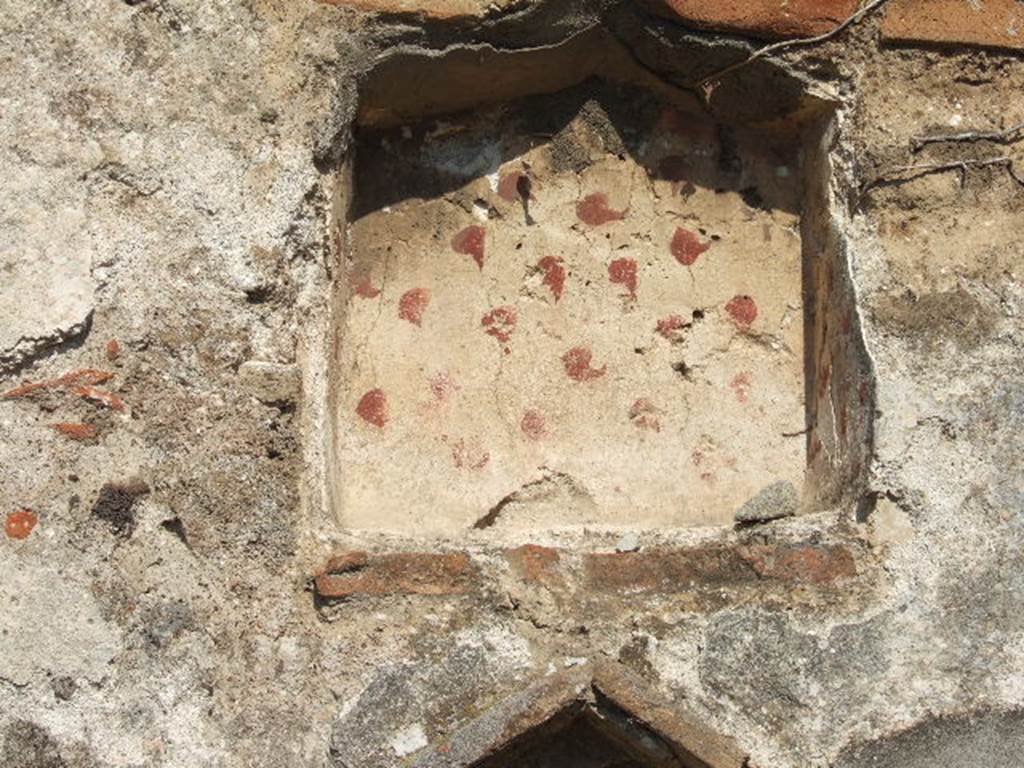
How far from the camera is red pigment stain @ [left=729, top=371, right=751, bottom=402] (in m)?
3.03

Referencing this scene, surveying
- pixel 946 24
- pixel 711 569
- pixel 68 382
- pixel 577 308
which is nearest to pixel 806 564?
pixel 711 569

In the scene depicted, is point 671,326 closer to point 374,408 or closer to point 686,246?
point 686,246

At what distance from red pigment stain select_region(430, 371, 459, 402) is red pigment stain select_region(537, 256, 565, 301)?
0.26 meters

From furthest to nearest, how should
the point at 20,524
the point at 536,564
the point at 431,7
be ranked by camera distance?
the point at 431,7 → the point at 536,564 → the point at 20,524

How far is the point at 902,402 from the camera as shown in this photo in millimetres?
2793

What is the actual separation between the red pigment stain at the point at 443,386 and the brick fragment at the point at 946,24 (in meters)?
1.03

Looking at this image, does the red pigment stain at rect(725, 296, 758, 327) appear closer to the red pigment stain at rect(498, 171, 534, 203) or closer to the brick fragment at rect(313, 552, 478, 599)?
the red pigment stain at rect(498, 171, 534, 203)

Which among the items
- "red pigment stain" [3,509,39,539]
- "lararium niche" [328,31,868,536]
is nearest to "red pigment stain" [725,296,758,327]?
"lararium niche" [328,31,868,536]

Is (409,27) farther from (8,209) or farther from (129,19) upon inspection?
(8,209)

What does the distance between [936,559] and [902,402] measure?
0.91 feet

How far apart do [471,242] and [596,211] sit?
0.82ft

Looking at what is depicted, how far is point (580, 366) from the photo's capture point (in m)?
3.03

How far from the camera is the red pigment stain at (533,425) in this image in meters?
2.98

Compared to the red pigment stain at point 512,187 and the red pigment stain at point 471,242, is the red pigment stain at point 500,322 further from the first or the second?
the red pigment stain at point 512,187
